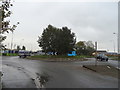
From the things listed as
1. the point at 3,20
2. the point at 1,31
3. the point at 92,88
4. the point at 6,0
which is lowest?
the point at 92,88

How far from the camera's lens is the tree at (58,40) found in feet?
148

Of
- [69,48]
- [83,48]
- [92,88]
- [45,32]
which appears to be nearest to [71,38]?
[69,48]

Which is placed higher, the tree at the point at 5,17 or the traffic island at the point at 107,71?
the tree at the point at 5,17

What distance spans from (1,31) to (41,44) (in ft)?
149

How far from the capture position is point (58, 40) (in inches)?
1786

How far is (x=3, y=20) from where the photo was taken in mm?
8703

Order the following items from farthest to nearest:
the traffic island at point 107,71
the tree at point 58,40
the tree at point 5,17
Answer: the tree at point 58,40, the traffic island at point 107,71, the tree at point 5,17

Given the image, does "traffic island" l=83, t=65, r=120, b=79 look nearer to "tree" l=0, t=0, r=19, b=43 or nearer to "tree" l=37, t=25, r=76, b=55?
"tree" l=0, t=0, r=19, b=43

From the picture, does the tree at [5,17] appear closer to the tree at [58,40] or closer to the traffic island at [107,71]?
the traffic island at [107,71]

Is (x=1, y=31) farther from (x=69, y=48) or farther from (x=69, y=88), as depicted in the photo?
(x=69, y=48)

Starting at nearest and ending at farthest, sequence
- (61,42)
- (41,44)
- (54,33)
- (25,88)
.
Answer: (25,88), (61,42), (54,33), (41,44)

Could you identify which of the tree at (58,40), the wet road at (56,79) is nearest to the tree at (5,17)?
the wet road at (56,79)

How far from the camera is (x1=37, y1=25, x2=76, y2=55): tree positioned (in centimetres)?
4503

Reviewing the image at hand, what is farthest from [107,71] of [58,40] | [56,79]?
[58,40]
